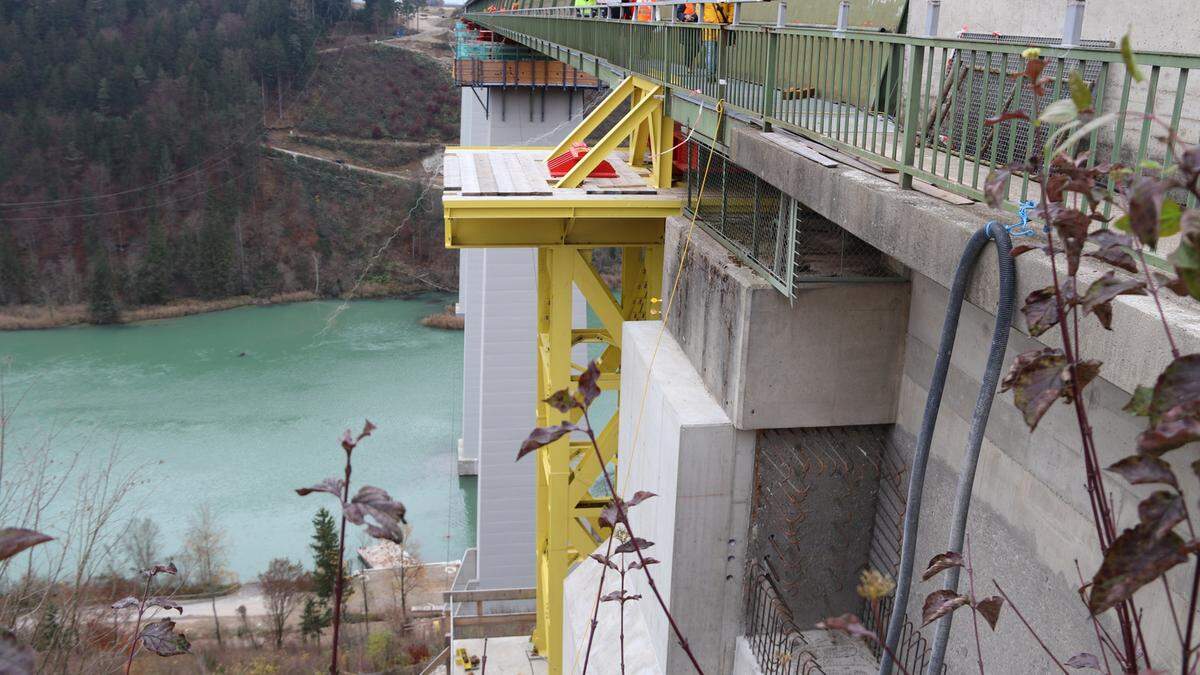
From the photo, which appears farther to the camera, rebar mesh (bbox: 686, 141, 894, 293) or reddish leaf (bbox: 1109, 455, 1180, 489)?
rebar mesh (bbox: 686, 141, 894, 293)

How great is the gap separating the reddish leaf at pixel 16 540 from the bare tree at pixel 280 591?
1897cm

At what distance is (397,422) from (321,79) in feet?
128

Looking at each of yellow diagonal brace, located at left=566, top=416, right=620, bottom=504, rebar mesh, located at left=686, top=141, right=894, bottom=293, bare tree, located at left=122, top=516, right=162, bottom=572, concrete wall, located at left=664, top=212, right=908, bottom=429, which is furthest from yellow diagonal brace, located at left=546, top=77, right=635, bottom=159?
bare tree, located at left=122, top=516, right=162, bottom=572

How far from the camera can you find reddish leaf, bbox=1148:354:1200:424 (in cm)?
135

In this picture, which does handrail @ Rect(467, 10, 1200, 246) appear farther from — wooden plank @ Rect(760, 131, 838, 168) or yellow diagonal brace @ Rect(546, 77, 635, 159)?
yellow diagonal brace @ Rect(546, 77, 635, 159)

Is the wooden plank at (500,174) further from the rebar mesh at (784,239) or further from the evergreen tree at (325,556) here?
the evergreen tree at (325,556)

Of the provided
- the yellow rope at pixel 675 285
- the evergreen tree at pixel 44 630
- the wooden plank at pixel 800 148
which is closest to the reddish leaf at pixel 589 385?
the wooden plank at pixel 800 148

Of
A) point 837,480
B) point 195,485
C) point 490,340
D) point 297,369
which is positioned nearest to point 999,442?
point 837,480

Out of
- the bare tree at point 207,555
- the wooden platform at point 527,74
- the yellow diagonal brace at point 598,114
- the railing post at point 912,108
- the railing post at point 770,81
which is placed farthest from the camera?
the bare tree at point 207,555

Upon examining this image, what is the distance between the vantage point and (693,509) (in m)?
5.02

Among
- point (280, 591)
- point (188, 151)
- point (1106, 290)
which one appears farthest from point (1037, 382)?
point (188, 151)

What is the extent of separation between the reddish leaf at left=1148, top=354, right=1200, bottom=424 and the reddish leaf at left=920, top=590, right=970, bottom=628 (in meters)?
0.61

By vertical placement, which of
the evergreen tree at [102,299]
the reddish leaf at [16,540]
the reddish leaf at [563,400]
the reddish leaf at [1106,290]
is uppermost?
the reddish leaf at [1106,290]

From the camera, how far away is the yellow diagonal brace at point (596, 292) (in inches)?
307
